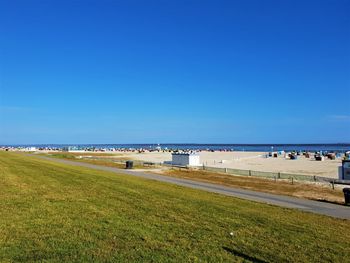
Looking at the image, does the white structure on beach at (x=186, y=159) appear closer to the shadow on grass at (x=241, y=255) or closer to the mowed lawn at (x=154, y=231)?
the mowed lawn at (x=154, y=231)

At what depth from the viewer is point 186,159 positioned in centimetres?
4762

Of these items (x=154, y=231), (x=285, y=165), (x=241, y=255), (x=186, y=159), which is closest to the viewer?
(x=241, y=255)

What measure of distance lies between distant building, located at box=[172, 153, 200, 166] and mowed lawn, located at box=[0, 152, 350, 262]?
109 feet

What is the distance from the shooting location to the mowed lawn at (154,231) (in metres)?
6.94

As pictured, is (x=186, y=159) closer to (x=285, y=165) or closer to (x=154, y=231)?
(x=285, y=165)

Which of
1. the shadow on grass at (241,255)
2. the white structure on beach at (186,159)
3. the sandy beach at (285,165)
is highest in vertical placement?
the white structure on beach at (186,159)

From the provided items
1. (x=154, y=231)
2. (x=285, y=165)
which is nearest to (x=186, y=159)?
(x=285, y=165)

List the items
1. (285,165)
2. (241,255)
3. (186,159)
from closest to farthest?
(241,255), (186,159), (285,165)

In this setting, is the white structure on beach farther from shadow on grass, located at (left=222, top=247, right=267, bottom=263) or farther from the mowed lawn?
shadow on grass, located at (left=222, top=247, right=267, bottom=263)

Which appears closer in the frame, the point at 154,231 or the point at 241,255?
the point at 241,255

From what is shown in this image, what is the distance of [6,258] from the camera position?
20.9 feet

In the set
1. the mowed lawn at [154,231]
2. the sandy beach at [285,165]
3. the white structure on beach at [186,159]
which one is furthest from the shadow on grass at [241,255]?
the white structure on beach at [186,159]

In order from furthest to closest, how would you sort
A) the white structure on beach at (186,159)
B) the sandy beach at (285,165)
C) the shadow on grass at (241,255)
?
1. the white structure on beach at (186,159)
2. the sandy beach at (285,165)
3. the shadow on grass at (241,255)

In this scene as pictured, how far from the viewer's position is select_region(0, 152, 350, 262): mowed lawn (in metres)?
6.94
